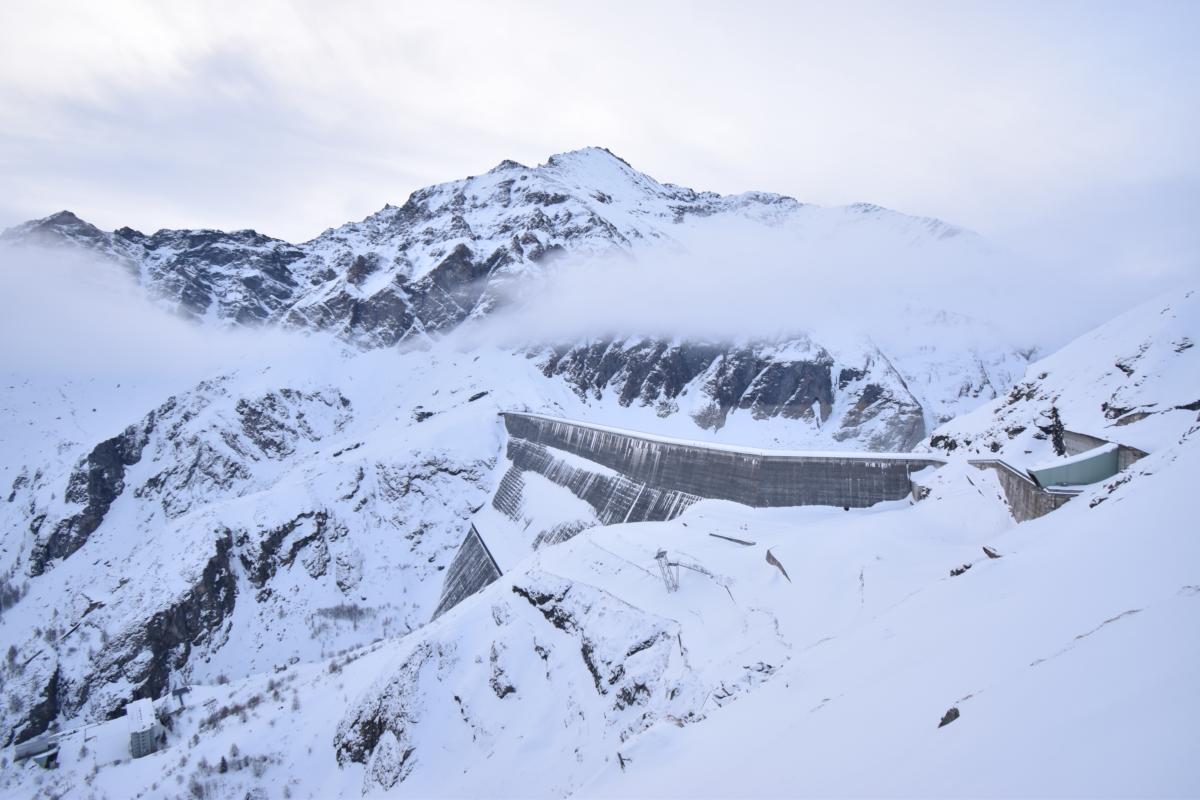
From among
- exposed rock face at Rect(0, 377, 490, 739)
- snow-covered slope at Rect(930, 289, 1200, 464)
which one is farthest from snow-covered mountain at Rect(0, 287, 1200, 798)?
exposed rock face at Rect(0, 377, 490, 739)

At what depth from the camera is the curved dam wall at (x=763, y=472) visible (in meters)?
29.3

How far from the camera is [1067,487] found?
17.9 meters

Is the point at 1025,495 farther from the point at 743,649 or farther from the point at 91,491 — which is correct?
the point at 91,491

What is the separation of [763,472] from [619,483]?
1548 centimetres

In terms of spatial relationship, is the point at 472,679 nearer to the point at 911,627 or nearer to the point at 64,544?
the point at 911,627

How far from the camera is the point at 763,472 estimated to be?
33.8 m

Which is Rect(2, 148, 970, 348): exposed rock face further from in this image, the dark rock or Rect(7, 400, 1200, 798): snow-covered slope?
the dark rock

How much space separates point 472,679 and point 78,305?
161154 mm

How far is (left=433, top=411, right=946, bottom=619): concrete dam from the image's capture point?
3022 cm

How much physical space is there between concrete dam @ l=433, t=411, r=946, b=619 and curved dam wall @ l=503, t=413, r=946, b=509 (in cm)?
5

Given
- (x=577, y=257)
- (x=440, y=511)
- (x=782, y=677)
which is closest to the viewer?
(x=782, y=677)

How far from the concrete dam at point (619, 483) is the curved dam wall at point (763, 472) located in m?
0.05

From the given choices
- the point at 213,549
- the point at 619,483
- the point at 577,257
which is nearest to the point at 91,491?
the point at 213,549

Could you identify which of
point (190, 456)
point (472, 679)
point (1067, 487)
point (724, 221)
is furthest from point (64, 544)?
point (724, 221)
